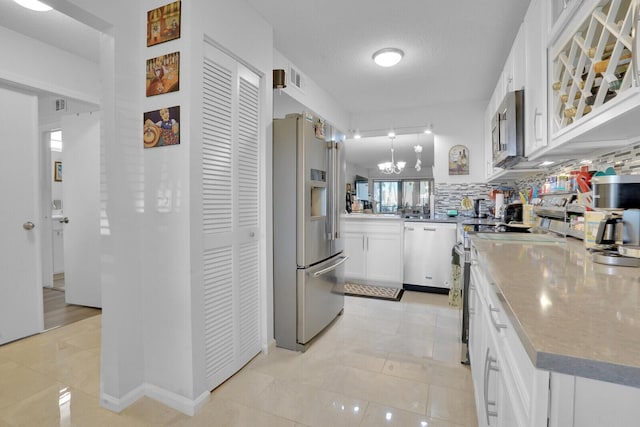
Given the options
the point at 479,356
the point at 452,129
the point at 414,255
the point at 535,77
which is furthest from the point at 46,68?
the point at 452,129

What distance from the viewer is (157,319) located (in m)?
1.75

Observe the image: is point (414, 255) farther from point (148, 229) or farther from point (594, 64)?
point (148, 229)

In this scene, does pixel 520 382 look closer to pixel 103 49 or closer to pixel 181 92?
pixel 181 92

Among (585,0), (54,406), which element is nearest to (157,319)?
(54,406)

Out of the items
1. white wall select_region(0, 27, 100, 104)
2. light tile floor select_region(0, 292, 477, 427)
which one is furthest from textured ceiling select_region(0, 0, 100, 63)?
light tile floor select_region(0, 292, 477, 427)

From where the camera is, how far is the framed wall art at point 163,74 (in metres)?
1.65

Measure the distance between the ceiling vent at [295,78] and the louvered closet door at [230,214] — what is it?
82 cm

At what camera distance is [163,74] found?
1.69 meters

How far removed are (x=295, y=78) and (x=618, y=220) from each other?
8.86ft

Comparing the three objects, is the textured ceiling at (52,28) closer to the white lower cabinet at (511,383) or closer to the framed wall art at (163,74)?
the framed wall art at (163,74)

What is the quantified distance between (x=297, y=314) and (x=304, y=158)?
119 centimetres

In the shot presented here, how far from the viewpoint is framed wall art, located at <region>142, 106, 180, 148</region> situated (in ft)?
5.43

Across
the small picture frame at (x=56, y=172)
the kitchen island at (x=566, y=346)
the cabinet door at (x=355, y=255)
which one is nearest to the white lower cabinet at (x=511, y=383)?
the kitchen island at (x=566, y=346)

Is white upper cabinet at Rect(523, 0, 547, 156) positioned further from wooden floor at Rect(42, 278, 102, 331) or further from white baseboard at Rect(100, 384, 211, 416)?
wooden floor at Rect(42, 278, 102, 331)
